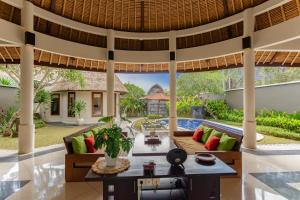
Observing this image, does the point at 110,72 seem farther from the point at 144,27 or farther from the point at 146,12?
the point at 146,12

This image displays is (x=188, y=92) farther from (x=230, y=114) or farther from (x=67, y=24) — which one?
(x=67, y=24)

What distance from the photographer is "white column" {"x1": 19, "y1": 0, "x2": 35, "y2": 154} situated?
614 cm

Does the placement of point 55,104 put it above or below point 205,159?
above

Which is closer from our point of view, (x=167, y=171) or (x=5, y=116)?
(x=167, y=171)

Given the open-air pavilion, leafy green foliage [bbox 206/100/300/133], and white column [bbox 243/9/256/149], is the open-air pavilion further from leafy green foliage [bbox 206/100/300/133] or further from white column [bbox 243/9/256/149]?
leafy green foliage [bbox 206/100/300/133]

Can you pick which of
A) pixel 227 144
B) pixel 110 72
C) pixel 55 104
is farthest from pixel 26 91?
pixel 55 104

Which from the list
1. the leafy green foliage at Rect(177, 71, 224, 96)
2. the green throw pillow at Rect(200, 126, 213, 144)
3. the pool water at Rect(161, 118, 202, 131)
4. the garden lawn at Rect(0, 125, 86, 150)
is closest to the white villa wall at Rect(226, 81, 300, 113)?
the leafy green foliage at Rect(177, 71, 224, 96)

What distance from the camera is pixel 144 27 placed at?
29.9 ft

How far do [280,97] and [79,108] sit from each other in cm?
1246

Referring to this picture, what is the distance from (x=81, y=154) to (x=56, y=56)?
6112mm

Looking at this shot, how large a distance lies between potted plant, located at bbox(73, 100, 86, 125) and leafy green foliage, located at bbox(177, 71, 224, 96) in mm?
8252

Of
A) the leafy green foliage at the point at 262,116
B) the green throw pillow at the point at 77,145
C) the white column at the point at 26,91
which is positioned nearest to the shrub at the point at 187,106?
the leafy green foliage at the point at 262,116

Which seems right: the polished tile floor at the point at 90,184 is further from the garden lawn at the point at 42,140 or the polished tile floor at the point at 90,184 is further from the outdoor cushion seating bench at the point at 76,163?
the garden lawn at the point at 42,140

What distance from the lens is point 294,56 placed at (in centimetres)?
832
